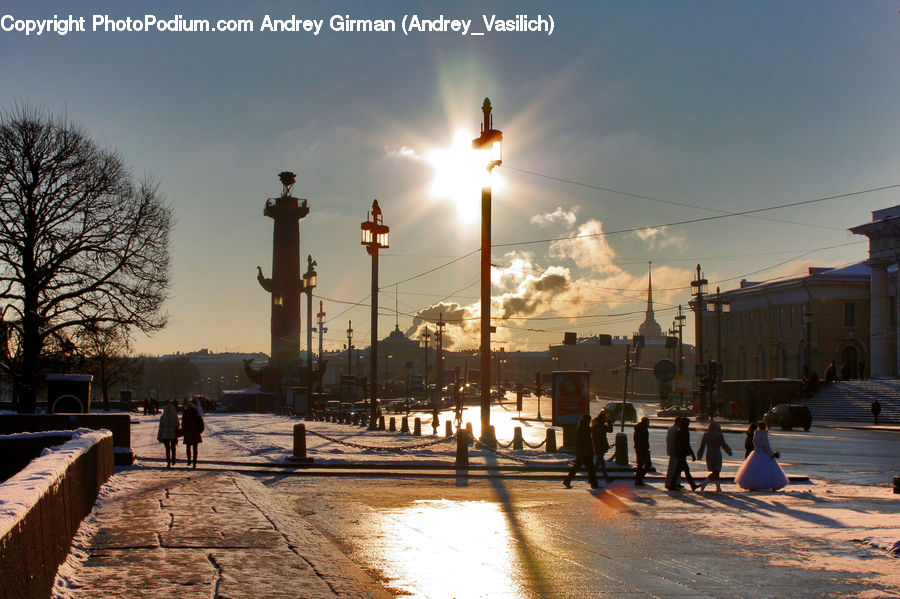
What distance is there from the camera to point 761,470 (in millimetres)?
18734

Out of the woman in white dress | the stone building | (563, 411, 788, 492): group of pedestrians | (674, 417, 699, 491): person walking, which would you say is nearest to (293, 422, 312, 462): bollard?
(563, 411, 788, 492): group of pedestrians

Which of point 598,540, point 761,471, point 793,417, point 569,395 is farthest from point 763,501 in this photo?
point 793,417

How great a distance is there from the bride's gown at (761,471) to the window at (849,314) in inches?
2844

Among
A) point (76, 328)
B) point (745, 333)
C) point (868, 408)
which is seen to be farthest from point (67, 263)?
point (745, 333)

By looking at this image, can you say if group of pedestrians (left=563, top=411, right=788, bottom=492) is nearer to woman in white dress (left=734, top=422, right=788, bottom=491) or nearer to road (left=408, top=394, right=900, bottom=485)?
woman in white dress (left=734, top=422, right=788, bottom=491)

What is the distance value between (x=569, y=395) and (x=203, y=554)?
69.7ft

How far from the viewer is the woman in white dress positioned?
61.3 ft

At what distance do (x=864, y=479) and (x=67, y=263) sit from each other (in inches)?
1212

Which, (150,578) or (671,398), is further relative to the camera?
(671,398)

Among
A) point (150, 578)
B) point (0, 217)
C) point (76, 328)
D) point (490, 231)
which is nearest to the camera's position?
point (150, 578)

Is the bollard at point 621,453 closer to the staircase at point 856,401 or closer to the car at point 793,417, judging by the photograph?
the car at point 793,417

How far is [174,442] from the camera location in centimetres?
2220

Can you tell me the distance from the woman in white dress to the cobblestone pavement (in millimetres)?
10351

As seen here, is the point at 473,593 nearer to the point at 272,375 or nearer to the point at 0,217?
the point at 0,217
